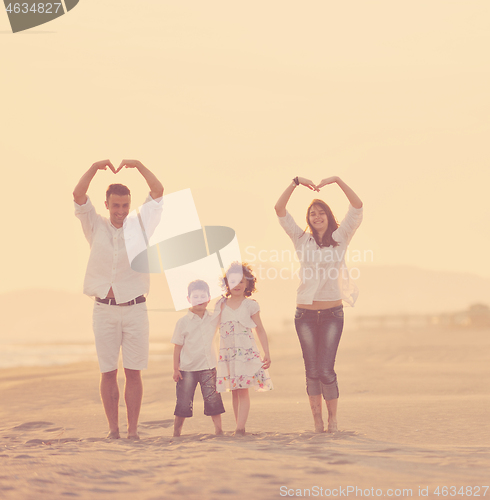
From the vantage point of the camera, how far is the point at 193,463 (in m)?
3.66

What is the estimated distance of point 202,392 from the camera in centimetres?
550

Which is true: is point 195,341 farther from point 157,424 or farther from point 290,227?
point 157,424

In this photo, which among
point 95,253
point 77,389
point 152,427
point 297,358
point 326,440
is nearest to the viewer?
point 326,440

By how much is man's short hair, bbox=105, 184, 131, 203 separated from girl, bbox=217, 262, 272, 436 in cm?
116

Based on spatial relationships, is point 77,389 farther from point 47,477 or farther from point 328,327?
point 47,477

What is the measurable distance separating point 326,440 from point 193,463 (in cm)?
136

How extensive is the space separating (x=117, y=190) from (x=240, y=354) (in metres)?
1.80

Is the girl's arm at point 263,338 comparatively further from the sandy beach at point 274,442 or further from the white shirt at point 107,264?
the white shirt at point 107,264

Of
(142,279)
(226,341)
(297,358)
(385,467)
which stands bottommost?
(297,358)

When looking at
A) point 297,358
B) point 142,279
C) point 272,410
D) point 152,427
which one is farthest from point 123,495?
point 297,358

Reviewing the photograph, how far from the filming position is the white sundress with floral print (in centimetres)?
542

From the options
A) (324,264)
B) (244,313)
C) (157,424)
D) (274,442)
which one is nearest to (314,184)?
(324,264)

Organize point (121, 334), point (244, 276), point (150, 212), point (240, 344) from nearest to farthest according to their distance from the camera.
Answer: point (121, 334)
point (150, 212)
point (240, 344)
point (244, 276)

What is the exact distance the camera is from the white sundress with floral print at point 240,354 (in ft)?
17.8
